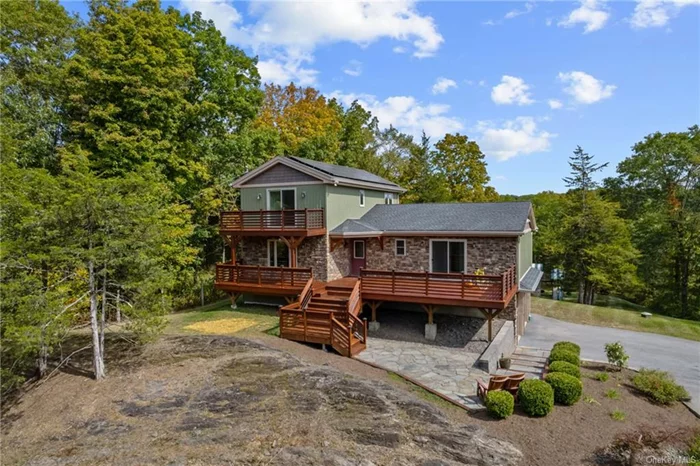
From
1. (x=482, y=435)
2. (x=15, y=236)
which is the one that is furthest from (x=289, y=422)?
(x=15, y=236)

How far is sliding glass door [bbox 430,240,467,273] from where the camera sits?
52.6ft

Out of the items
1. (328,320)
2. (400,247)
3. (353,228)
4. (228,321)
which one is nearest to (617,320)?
(400,247)

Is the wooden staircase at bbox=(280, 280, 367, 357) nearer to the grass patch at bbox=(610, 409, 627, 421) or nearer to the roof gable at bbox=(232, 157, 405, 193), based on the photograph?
the roof gable at bbox=(232, 157, 405, 193)

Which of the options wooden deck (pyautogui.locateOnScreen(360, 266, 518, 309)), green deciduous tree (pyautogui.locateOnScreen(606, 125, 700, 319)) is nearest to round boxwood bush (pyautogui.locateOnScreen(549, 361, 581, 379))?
wooden deck (pyautogui.locateOnScreen(360, 266, 518, 309))

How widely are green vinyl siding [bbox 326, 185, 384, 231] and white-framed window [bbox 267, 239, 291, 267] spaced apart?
113 inches

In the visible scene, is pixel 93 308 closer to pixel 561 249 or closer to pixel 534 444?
pixel 534 444

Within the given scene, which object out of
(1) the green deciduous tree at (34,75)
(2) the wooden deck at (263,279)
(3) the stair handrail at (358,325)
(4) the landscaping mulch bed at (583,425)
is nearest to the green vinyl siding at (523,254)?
(4) the landscaping mulch bed at (583,425)

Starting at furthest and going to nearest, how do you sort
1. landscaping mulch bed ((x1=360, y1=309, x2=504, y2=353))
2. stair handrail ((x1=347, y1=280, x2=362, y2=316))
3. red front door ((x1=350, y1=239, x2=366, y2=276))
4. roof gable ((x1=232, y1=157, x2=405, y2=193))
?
red front door ((x1=350, y1=239, x2=366, y2=276)), roof gable ((x1=232, y1=157, x2=405, y2=193)), stair handrail ((x1=347, y1=280, x2=362, y2=316)), landscaping mulch bed ((x1=360, y1=309, x2=504, y2=353))

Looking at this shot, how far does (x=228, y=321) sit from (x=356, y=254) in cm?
672

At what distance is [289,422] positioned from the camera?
7.75 metres

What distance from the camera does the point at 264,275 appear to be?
16.9 meters

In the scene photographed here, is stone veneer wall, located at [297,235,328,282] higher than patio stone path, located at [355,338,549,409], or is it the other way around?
stone veneer wall, located at [297,235,328,282]

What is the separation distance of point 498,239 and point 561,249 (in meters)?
16.4

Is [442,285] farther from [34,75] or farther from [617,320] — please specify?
[34,75]
